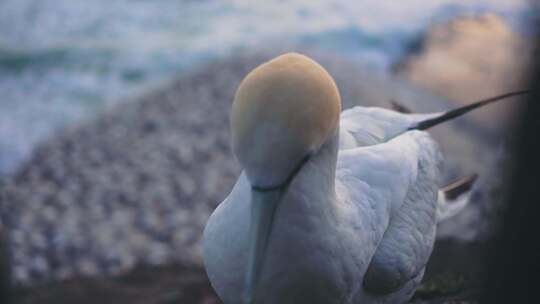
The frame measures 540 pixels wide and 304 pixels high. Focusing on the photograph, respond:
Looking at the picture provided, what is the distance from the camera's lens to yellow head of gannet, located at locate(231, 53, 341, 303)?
1423mm

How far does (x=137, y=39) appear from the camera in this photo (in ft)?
30.3

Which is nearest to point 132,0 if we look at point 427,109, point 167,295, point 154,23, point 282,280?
point 154,23

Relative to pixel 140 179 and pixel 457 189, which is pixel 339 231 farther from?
pixel 140 179

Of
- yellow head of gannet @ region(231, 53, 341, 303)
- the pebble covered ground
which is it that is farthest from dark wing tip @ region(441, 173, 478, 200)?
the pebble covered ground

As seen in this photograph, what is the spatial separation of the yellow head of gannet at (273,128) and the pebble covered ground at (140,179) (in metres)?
2.81

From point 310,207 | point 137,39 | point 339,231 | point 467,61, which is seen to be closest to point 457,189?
point 339,231

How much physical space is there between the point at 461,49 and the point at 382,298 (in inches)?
218

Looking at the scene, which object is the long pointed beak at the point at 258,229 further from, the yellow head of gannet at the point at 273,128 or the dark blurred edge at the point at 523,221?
the dark blurred edge at the point at 523,221

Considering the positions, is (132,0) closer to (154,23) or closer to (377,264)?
(154,23)

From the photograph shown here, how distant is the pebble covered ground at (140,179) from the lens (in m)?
5.11

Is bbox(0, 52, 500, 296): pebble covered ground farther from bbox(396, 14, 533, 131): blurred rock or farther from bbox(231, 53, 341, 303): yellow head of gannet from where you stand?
bbox(231, 53, 341, 303): yellow head of gannet

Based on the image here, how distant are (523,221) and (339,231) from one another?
57 centimetres

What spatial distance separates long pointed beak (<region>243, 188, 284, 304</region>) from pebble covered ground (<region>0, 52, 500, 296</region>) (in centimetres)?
287

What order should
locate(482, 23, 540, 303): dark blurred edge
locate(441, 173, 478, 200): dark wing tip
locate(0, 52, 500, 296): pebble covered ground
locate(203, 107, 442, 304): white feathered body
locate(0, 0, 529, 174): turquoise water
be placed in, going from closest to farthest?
locate(482, 23, 540, 303): dark blurred edge < locate(203, 107, 442, 304): white feathered body < locate(441, 173, 478, 200): dark wing tip < locate(0, 52, 500, 296): pebble covered ground < locate(0, 0, 529, 174): turquoise water
